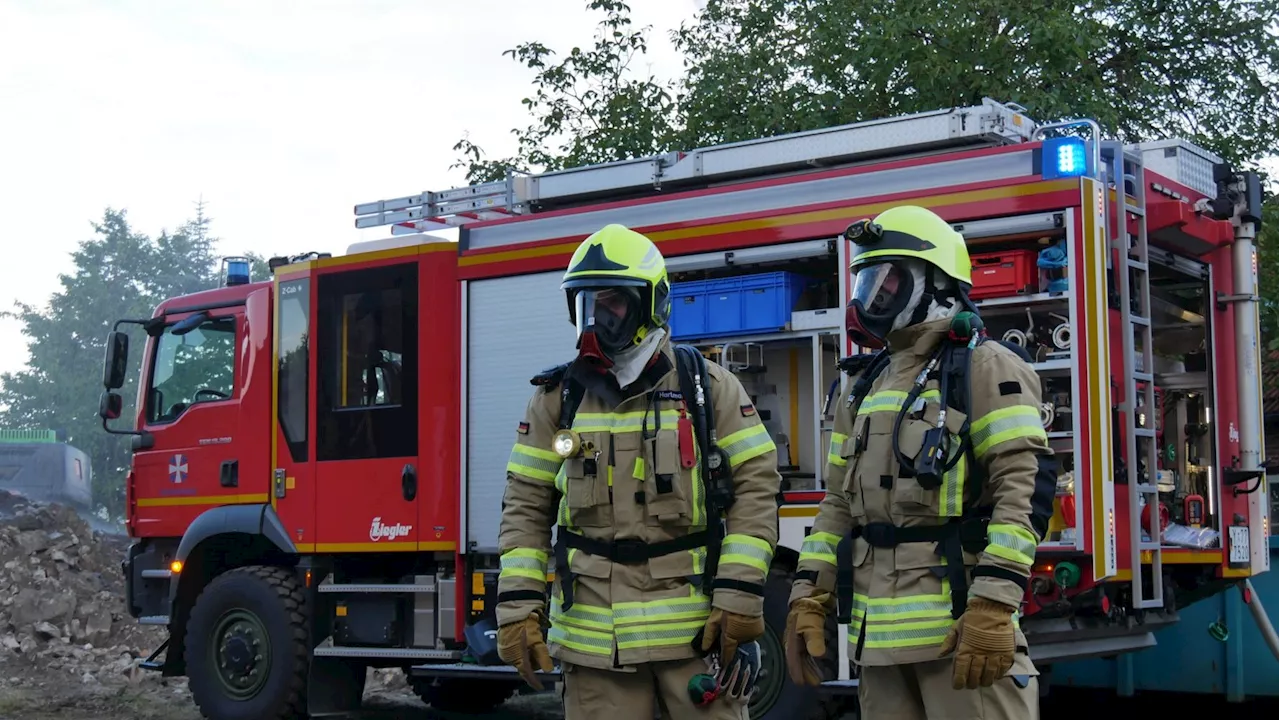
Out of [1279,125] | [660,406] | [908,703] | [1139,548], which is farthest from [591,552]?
[1279,125]

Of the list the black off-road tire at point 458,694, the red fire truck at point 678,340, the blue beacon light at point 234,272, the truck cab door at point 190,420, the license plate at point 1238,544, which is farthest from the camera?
the black off-road tire at point 458,694

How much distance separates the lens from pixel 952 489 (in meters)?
4.12

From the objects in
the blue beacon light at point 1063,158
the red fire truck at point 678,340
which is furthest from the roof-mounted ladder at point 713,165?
the blue beacon light at point 1063,158

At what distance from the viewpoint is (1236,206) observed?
26.8ft

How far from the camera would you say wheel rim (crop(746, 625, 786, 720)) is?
7855mm

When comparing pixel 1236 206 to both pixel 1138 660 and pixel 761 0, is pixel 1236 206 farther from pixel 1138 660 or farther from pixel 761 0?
pixel 761 0

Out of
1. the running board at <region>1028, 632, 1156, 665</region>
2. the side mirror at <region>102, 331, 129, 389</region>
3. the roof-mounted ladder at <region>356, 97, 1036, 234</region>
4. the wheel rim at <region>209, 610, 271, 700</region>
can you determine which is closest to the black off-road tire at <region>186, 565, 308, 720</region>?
the wheel rim at <region>209, 610, 271, 700</region>

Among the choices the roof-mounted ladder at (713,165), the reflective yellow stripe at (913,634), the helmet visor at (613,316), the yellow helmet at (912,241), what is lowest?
the reflective yellow stripe at (913,634)

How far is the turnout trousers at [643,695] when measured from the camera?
448cm

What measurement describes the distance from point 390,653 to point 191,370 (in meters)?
2.65

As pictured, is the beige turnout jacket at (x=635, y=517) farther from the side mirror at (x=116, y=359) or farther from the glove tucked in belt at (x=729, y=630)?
the side mirror at (x=116, y=359)

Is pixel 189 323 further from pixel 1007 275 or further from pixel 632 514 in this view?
pixel 632 514

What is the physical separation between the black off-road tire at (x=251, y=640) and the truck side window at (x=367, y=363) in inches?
35.8

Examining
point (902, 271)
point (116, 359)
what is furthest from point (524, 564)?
point (116, 359)
